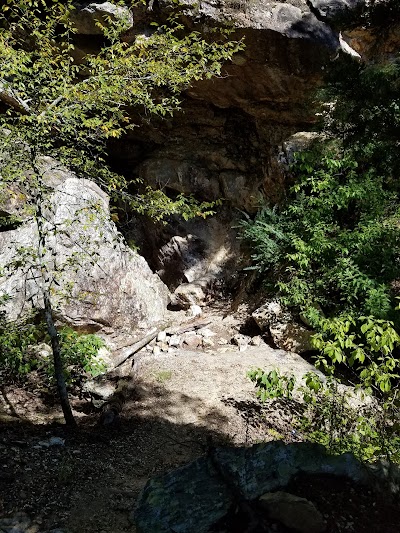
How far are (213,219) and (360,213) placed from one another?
4.47m

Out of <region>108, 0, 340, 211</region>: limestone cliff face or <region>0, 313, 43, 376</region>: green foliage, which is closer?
<region>0, 313, 43, 376</region>: green foliage

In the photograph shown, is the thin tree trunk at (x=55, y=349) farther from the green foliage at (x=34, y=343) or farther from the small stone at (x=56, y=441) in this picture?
the small stone at (x=56, y=441)

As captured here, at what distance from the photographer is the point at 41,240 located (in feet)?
13.5

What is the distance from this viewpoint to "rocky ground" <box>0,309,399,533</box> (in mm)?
3057

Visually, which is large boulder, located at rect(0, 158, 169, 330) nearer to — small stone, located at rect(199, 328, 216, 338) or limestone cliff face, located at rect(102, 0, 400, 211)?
small stone, located at rect(199, 328, 216, 338)

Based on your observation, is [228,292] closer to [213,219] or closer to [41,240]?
[213,219]

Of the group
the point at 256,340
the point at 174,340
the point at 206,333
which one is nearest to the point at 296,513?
the point at 256,340

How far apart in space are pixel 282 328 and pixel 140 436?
10.4 feet

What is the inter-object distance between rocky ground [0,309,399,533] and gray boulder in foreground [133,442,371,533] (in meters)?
0.14

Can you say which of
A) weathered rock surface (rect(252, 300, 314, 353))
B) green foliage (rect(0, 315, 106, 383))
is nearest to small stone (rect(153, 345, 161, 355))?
weathered rock surface (rect(252, 300, 314, 353))

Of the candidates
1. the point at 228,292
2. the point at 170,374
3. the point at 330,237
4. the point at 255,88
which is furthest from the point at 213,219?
the point at 170,374

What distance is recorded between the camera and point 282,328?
6.95m

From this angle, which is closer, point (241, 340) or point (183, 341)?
point (241, 340)

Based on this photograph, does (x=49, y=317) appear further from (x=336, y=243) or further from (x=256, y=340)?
(x=336, y=243)
